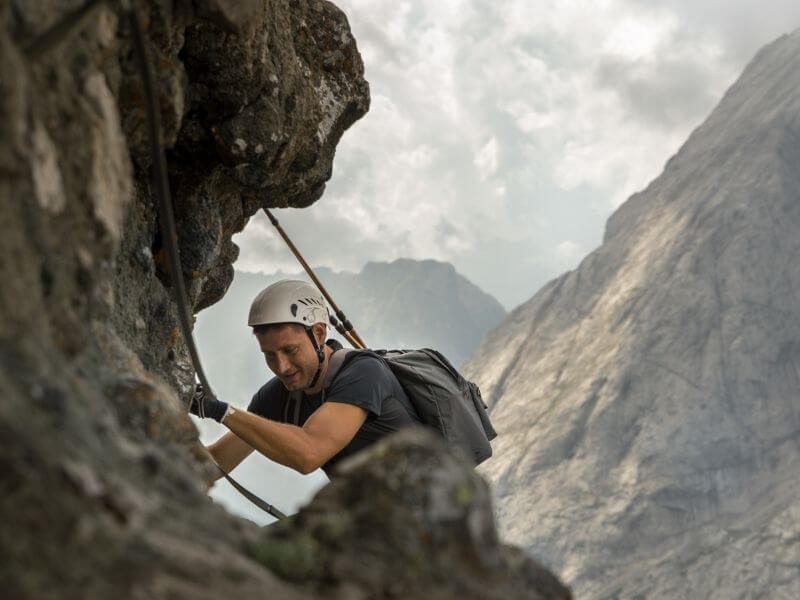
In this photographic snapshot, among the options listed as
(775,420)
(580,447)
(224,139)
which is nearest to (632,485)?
(580,447)

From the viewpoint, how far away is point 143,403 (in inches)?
187

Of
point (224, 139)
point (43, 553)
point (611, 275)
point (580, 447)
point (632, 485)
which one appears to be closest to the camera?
point (43, 553)

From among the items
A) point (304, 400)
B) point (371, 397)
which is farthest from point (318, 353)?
point (371, 397)

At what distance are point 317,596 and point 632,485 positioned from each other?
104 m

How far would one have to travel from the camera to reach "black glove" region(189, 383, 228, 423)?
7.38 meters

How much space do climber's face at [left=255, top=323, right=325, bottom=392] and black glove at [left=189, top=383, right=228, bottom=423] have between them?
0.81 meters

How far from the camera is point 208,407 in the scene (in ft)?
25.1

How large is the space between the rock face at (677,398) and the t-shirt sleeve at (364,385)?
83.5m

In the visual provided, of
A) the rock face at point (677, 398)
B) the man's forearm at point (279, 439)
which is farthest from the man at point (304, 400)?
the rock face at point (677, 398)

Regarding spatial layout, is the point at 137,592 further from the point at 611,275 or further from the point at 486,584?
the point at 611,275

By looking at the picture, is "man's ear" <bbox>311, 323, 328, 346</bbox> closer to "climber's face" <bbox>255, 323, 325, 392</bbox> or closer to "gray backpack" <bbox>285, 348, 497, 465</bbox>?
"climber's face" <bbox>255, 323, 325, 392</bbox>

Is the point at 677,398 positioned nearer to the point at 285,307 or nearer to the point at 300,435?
the point at 285,307

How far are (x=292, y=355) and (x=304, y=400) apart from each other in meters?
0.65

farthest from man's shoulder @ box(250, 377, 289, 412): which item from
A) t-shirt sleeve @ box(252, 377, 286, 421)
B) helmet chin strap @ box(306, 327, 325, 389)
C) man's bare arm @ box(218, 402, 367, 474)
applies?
man's bare arm @ box(218, 402, 367, 474)
